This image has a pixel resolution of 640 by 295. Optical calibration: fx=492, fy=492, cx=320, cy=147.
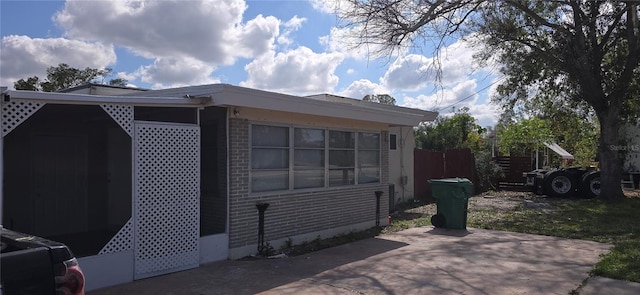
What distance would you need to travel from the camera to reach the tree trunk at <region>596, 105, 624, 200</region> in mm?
Answer: 17250

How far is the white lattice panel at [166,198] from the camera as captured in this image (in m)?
6.58

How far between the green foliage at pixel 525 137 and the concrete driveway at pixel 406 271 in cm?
2019

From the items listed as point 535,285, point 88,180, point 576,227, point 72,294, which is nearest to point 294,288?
point 535,285

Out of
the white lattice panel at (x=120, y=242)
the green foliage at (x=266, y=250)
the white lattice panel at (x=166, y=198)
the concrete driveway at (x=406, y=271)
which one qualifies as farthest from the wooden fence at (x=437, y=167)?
the white lattice panel at (x=120, y=242)

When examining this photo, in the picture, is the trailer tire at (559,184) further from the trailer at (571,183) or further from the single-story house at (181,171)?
the single-story house at (181,171)

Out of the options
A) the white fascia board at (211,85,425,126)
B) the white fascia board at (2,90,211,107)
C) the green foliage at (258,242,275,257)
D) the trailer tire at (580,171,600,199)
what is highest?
the white fascia board at (211,85,425,126)

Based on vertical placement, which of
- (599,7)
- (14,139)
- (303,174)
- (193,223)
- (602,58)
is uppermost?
(599,7)

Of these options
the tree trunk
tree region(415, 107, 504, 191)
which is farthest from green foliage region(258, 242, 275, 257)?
tree region(415, 107, 504, 191)

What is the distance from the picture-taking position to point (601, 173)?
17.7m

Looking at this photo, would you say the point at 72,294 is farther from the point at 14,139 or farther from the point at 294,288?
the point at 14,139

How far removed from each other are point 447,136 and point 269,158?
29.3m

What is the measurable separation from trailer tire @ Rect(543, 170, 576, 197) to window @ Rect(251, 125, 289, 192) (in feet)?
46.4

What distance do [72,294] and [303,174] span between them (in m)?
6.76

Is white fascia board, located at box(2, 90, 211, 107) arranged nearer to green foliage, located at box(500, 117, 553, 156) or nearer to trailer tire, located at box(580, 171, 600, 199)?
trailer tire, located at box(580, 171, 600, 199)
